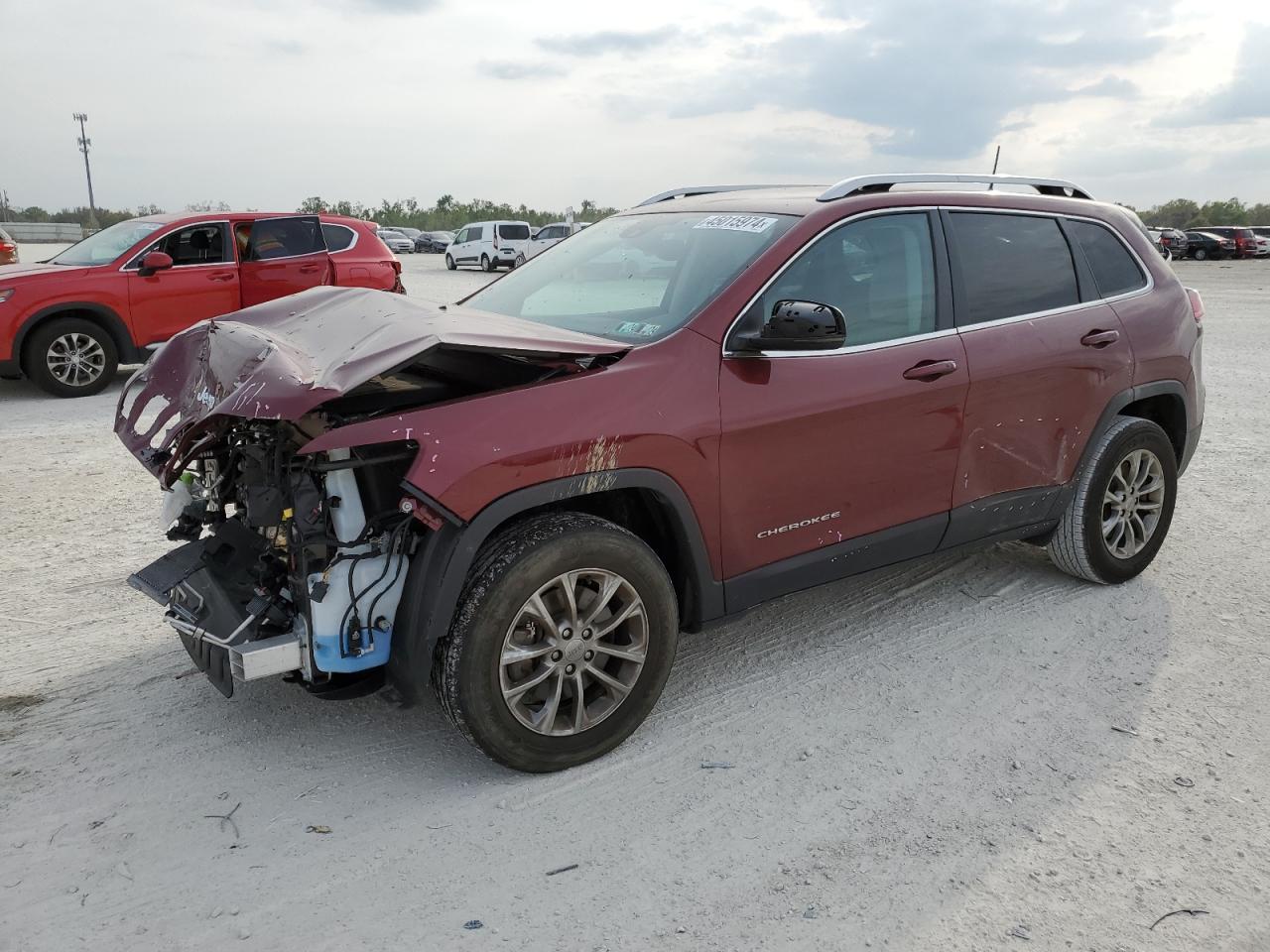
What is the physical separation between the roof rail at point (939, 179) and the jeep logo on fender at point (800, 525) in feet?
3.94

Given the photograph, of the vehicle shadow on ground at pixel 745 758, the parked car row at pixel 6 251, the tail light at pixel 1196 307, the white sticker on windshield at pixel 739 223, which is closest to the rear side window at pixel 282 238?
the vehicle shadow on ground at pixel 745 758

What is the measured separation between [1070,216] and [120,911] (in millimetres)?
4509

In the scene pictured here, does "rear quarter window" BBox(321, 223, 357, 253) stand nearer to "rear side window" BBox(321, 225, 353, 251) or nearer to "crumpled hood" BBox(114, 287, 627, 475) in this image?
"rear side window" BBox(321, 225, 353, 251)

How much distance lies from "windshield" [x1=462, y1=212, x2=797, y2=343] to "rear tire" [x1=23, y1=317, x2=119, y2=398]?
6.99 metres

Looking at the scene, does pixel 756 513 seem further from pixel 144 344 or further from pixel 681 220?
pixel 144 344

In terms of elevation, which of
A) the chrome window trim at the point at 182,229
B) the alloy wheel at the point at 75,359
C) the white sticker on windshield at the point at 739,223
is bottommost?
the alloy wheel at the point at 75,359

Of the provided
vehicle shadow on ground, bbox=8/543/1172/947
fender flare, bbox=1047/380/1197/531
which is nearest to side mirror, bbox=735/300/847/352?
vehicle shadow on ground, bbox=8/543/1172/947

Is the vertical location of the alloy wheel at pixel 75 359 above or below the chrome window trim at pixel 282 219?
below

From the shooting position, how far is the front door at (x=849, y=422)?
3.58 meters

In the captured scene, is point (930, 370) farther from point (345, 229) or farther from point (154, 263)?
point (345, 229)

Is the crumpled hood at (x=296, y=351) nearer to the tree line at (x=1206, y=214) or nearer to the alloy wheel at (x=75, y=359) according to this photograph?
the alloy wheel at (x=75, y=359)

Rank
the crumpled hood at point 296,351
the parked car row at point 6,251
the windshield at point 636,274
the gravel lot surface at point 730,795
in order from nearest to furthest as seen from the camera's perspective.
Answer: the gravel lot surface at point 730,795
the crumpled hood at point 296,351
the windshield at point 636,274
the parked car row at point 6,251

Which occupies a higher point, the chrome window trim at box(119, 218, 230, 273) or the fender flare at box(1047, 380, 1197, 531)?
the chrome window trim at box(119, 218, 230, 273)

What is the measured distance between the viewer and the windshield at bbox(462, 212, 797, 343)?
12.2 ft
